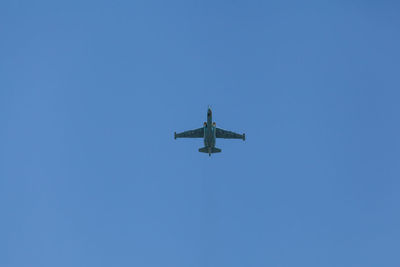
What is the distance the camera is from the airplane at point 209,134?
4948 inches

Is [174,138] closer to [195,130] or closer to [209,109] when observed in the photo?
[195,130]

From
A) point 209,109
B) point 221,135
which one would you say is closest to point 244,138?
point 221,135

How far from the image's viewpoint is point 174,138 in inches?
5330

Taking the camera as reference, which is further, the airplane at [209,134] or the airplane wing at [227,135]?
the airplane wing at [227,135]

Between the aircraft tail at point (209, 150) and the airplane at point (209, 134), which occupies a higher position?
the airplane at point (209, 134)

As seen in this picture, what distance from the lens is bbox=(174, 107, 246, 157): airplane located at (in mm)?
125688

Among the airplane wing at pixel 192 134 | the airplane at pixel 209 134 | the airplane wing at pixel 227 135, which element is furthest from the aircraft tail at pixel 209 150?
the airplane wing at pixel 227 135

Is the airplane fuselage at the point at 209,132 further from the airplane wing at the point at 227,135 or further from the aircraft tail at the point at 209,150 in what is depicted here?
the airplane wing at the point at 227,135

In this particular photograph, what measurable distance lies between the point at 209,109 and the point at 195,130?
412 inches

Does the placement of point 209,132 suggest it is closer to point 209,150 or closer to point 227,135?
point 209,150

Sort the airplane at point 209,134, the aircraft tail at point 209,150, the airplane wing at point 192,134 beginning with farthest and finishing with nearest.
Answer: the airplane wing at point 192,134 < the aircraft tail at point 209,150 < the airplane at point 209,134

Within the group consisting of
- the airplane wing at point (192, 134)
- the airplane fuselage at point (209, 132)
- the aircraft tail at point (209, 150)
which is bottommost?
the aircraft tail at point (209, 150)

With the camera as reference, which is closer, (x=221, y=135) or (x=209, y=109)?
(x=209, y=109)

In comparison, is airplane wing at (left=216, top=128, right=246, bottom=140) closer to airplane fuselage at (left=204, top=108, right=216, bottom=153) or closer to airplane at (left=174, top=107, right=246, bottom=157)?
airplane at (left=174, top=107, right=246, bottom=157)
